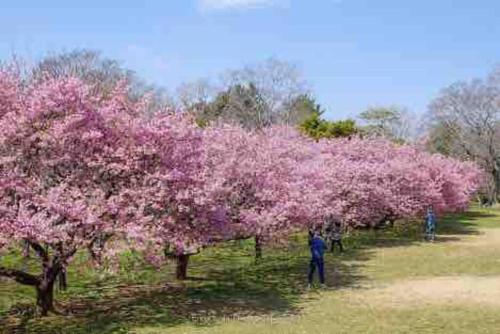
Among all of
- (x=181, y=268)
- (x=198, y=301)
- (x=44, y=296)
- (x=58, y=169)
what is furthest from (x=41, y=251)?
(x=181, y=268)

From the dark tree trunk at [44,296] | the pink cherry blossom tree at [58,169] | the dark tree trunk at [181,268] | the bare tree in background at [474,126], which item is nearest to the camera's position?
the pink cherry blossom tree at [58,169]

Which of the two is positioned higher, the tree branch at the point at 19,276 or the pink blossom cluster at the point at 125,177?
the pink blossom cluster at the point at 125,177

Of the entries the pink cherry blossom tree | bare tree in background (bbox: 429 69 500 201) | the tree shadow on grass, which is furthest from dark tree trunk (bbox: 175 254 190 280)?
bare tree in background (bbox: 429 69 500 201)

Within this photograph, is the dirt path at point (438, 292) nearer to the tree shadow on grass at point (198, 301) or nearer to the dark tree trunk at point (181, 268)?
the tree shadow on grass at point (198, 301)

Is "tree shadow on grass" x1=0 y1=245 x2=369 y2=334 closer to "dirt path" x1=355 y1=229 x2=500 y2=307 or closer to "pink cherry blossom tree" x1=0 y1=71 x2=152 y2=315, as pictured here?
"pink cherry blossom tree" x1=0 y1=71 x2=152 y2=315

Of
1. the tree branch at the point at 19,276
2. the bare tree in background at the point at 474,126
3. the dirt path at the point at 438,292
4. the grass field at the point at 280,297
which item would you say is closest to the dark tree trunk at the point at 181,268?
the grass field at the point at 280,297

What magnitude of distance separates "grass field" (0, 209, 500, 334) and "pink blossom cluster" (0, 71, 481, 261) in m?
1.54

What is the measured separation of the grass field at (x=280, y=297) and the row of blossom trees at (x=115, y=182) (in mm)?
1273

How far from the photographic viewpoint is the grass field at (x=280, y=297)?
42.9ft

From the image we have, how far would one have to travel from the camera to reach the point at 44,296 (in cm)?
1413

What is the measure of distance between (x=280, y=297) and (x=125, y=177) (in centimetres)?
538

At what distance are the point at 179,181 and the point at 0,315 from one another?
5262 mm

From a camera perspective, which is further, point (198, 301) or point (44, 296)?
point (198, 301)

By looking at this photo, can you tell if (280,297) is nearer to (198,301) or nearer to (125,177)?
(198,301)
